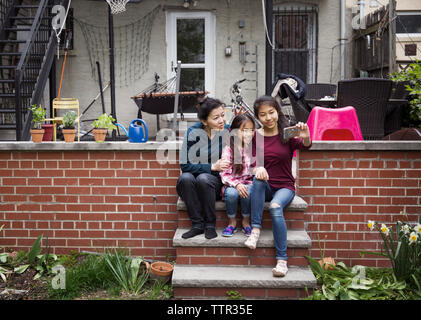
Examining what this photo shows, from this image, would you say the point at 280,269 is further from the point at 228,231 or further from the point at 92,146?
the point at 92,146

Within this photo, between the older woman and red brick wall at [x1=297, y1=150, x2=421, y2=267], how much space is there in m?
0.73

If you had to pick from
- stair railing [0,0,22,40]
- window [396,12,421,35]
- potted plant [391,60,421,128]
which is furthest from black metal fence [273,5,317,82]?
stair railing [0,0,22,40]

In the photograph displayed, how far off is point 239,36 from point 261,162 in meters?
5.29

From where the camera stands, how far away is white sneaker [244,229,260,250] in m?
3.12

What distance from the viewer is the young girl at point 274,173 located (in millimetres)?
3115

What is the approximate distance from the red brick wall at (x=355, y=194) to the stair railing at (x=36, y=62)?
3.56 meters

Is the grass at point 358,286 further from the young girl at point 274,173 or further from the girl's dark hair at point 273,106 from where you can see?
the girl's dark hair at point 273,106

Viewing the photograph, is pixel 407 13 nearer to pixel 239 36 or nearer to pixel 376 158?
pixel 239 36

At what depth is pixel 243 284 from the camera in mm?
3014

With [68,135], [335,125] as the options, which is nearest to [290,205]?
[335,125]

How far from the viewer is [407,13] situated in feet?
27.0

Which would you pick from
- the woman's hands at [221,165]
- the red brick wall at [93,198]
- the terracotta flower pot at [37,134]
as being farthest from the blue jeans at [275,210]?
the terracotta flower pot at [37,134]

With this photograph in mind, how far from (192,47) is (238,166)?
534 cm
